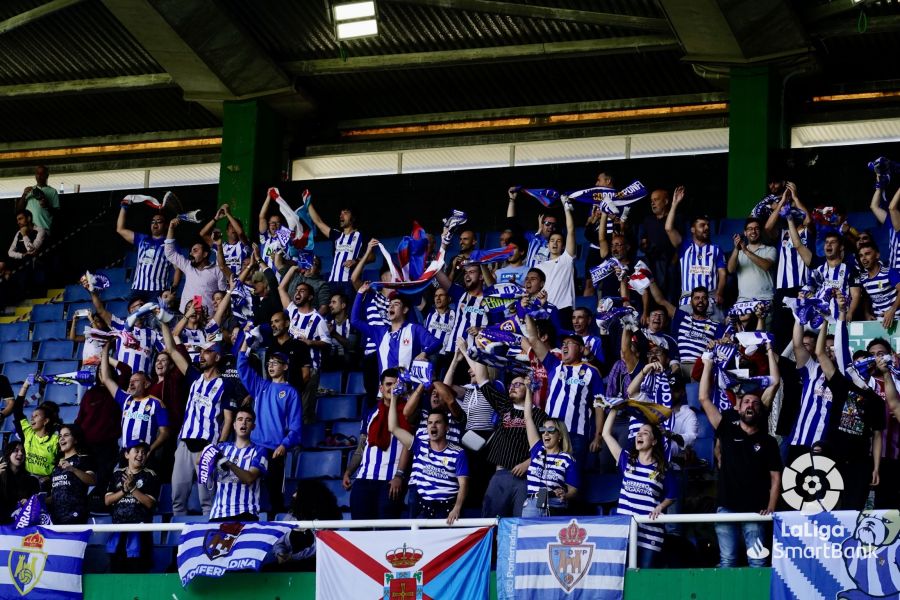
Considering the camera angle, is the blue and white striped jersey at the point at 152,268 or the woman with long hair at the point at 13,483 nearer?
the woman with long hair at the point at 13,483

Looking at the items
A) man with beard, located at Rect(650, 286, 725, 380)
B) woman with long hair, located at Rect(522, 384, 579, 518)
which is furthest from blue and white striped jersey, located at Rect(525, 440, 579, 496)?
man with beard, located at Rect(650, 286, 725, 380)

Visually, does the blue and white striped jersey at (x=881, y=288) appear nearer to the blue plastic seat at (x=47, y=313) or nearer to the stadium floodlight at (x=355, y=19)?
the stadium floodlight at (x=355, y=19)

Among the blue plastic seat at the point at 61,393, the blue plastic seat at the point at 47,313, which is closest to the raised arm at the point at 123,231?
the blue plastic seat at the point at 47,313

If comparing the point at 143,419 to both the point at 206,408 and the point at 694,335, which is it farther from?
the point at 694,335

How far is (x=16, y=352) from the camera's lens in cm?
1745

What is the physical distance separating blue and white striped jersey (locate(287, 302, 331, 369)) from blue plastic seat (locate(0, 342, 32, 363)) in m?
4.33

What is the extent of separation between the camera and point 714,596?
1031 centimetres

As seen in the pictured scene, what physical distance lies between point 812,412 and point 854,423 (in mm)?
492

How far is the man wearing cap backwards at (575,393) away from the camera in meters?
11.9

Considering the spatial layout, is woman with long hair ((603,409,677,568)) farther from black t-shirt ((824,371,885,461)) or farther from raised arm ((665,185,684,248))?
raised arm ((665,185,684,248))

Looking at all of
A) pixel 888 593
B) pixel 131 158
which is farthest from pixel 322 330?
pixel 131 158

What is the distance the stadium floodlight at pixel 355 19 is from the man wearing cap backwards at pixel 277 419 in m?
5.54

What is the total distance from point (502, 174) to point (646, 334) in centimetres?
652

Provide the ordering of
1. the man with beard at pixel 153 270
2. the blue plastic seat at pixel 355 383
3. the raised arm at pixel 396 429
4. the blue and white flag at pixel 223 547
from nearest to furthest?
the blue and white flag at pixel 223 547 → the raised arm at pixel 396 429 → the blue plastic seat at pixel 355 383 → the man with beard at pixel 153 270
